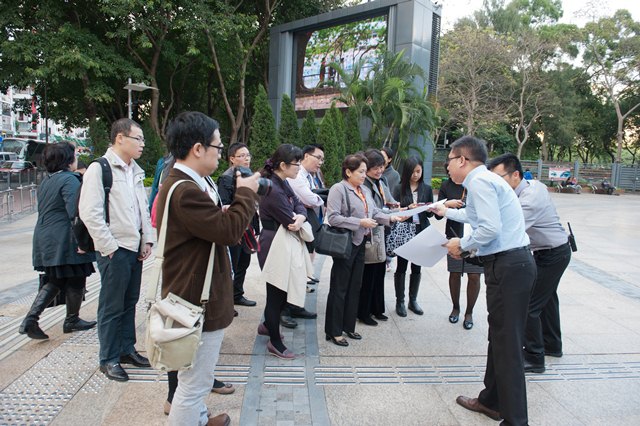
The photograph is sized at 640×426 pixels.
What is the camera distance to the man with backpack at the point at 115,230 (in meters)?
3.13

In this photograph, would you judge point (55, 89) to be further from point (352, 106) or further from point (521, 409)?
point (521, 409)

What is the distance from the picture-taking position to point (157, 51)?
1852 centimetres

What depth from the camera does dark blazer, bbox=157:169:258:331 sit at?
2.05 meters

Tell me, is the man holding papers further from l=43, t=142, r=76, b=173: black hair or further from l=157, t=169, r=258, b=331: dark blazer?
l=43, t=142, r=76, b=173: black hair

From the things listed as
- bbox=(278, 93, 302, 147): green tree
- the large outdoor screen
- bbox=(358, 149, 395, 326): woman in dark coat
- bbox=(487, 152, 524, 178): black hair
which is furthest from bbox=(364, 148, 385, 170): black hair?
the large outdoor screen

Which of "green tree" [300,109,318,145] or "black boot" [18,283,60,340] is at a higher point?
"green tree" [300,109,318,145]

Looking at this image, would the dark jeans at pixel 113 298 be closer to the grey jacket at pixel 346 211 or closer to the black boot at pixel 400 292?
the grey jacket at pixel 346 211

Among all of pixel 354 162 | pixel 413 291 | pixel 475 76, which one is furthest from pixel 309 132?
pixel 475 76

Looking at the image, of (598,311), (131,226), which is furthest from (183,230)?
(598,311)

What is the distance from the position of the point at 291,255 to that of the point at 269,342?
790mm

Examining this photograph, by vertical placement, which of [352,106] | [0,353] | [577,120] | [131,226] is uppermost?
[577,120]

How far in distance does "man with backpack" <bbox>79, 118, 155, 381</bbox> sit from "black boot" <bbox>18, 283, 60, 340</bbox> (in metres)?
1.00

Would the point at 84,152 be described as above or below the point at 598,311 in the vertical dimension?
above

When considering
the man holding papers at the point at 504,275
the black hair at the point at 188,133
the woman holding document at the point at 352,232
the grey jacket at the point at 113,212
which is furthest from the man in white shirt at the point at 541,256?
the grey jacket at the point at 113,212
